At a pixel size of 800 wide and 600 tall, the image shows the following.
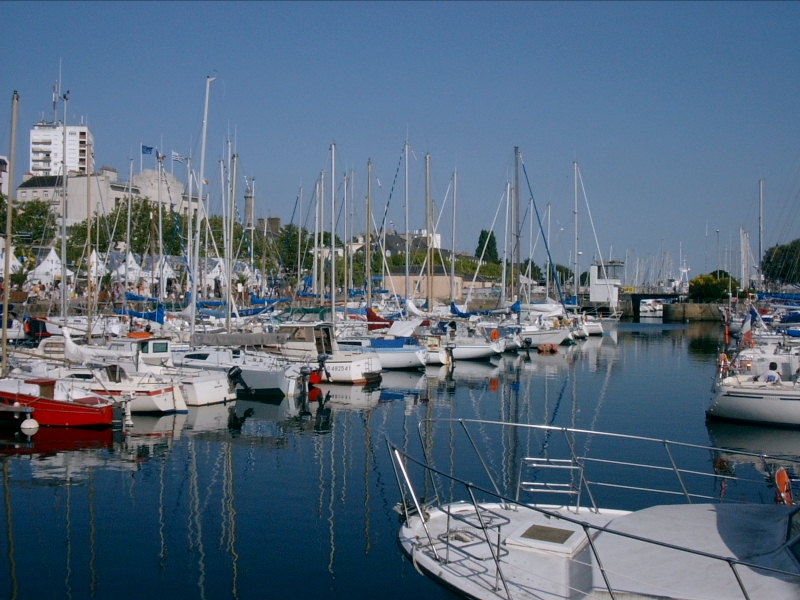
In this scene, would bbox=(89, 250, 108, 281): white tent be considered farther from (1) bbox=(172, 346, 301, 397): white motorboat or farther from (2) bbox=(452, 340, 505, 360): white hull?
(2) bbox=(452, 340, 505, 360): white hull

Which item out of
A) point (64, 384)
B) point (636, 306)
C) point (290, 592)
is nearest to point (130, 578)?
point (290, 592)

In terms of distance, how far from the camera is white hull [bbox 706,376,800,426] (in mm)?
29031

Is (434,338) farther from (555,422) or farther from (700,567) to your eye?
(700,567)

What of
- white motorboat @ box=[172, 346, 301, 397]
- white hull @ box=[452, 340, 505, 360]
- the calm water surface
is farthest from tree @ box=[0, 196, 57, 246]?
the calm water surface

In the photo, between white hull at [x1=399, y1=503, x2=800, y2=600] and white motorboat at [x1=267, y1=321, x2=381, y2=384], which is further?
white motorboat at [x1=267, y1=321, x2=381, y2=384]

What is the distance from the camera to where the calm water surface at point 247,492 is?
1500 cm

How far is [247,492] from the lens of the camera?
2081 centimetres

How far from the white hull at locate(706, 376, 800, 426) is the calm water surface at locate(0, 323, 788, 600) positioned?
630mm

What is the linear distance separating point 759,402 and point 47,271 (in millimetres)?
65164

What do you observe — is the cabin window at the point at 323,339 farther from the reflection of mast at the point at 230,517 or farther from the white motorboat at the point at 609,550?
the white motorboat at the point at 609,550

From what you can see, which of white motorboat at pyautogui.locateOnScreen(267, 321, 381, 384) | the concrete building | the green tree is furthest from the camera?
the green tree

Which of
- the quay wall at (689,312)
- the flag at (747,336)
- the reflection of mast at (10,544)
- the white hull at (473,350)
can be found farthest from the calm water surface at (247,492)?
the quay wall at (689,312)

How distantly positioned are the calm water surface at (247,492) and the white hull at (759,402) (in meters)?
0.63

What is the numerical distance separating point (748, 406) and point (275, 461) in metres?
17.2
